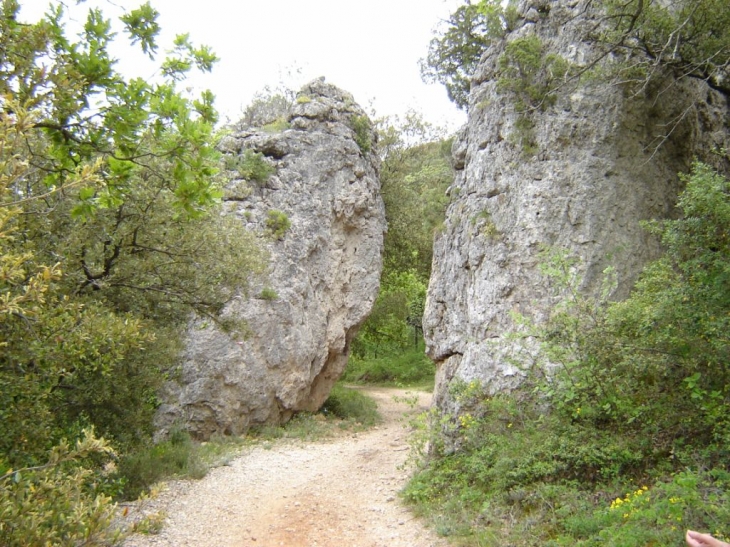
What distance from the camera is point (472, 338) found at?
9.05m

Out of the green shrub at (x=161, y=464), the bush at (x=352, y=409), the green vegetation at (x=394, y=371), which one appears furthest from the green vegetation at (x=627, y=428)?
the green vegetation at (x=394, y=371)

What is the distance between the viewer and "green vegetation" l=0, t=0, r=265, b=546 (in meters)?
2.64

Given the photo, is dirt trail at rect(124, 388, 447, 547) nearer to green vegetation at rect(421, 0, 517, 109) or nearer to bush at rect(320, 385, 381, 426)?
bush at rect(320, 385, 381, 426)

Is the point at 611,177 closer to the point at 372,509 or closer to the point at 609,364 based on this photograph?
the point at 609,364

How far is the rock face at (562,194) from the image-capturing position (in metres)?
8.99

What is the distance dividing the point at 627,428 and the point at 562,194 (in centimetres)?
459

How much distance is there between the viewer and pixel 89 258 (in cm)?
613

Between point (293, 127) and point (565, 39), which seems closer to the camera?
point (565, 39)

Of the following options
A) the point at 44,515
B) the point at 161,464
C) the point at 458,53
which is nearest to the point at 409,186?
the point at 458,53

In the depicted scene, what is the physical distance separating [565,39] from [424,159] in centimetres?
961

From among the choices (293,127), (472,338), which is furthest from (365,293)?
(472,338)

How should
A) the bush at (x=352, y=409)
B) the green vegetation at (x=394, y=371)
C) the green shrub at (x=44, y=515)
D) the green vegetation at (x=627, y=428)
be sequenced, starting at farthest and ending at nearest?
1. the green vegetation at (x=394, y=371)
2. the bush at (x=352, y=409)
3. the green vegetation at (x=627, y=428)
4. the green shrub at (x=44, y=515)

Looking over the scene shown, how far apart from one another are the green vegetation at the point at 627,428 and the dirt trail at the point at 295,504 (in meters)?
→ 0.82

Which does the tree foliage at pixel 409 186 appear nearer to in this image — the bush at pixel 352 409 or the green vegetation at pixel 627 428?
the bush at pixel 352 409
